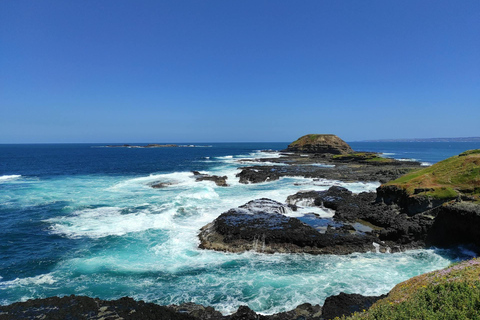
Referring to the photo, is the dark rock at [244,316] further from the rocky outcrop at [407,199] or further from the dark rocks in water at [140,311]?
the rocky outcrop at [407,199]

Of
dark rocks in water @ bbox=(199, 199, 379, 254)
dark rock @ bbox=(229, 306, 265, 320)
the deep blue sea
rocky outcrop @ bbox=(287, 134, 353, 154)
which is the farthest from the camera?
rocky outcrop @ bbox=(287, 134, 353, 154)

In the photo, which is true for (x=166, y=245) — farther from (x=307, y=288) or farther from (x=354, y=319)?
(x=354, y=319)

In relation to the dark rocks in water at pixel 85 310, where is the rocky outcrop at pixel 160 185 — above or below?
above

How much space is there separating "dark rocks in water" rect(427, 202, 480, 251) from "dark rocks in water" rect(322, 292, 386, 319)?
13666 mm

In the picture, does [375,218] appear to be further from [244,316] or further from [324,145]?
[324,145]

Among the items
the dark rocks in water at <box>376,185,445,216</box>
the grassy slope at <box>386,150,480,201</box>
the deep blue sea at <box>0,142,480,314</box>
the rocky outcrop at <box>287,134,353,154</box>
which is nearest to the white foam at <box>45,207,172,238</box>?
the deep blue sea at <box>0,142,480,314</box>

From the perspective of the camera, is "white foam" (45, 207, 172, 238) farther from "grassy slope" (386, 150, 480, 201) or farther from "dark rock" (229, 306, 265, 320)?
"grassy slope" (386, 150, 480, 201)

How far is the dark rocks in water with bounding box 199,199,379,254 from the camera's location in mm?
22109

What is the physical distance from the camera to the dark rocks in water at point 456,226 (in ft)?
70.6

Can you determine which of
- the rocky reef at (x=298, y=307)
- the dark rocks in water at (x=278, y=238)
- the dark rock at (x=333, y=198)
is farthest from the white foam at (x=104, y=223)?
the dark rock at (x=333, y=198)

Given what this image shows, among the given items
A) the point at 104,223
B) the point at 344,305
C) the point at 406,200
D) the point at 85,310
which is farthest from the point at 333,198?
the point at 85,310

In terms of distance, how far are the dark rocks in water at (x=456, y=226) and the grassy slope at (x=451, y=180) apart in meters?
2.97

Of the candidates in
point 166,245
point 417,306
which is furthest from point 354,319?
point 166,245

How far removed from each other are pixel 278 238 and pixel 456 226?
15.3 meters
